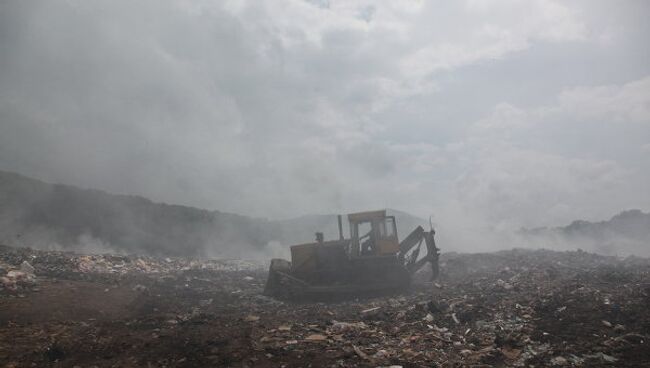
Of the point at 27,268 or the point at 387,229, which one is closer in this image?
the point at 27,268

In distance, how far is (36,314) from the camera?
7.75 metres

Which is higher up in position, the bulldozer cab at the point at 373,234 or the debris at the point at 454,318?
the bulldozer cab at the point at 373,234

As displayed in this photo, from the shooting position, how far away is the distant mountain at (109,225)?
95.1ft

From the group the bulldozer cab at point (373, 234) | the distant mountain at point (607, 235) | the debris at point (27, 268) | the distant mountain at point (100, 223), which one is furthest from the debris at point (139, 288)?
the distant mountain at point (607, 235)

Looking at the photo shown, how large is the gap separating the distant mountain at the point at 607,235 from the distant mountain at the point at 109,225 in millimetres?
26674

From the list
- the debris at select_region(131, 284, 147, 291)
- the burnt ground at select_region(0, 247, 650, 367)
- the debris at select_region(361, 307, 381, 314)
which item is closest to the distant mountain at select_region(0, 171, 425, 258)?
the debris at select_region(131, 284, 147, 291)

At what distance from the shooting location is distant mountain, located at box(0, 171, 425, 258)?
1141 inches

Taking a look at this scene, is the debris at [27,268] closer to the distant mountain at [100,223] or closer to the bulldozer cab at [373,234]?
the bulldozer cab at [373,234]

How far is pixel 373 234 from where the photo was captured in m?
11.9

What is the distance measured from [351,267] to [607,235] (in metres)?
34.7

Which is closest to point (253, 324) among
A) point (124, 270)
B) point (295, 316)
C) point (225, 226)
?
point (295, 316)

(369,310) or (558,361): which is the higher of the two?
(369,310)

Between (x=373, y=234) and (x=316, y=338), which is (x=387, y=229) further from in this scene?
(x=316, y=338)

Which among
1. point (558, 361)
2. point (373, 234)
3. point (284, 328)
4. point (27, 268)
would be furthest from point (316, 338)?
point (27, 268)
